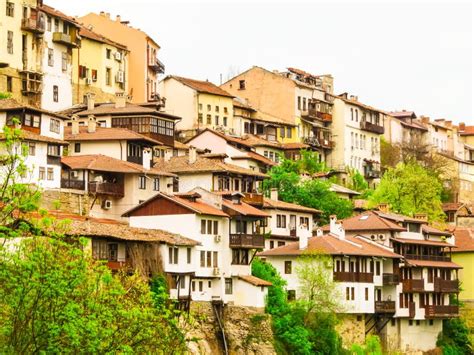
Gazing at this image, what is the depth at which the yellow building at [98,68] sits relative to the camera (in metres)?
100

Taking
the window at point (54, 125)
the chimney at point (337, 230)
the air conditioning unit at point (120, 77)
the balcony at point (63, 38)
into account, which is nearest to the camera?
the window at point (54, 125)

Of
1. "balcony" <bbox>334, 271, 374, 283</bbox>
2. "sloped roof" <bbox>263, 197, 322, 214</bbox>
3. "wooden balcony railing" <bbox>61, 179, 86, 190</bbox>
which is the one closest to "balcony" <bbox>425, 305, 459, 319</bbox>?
"balcony" <bbox>334, 271, 374, 283</bbox>

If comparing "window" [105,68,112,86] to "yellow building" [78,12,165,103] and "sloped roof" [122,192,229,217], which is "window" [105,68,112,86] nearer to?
"yellow building" [78,12,165,103]

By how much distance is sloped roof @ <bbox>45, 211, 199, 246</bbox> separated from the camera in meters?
60.1

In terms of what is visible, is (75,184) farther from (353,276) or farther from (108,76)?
(108,76)

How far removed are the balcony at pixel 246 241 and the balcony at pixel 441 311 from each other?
1776cm

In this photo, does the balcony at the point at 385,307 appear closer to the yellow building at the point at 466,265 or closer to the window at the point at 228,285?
the window at the point at 228,285

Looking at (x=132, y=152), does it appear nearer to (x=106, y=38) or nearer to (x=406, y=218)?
(x=406, y=218)

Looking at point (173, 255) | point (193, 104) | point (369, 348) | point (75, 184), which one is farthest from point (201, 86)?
point (173, 255)

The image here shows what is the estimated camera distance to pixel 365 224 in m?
85.3

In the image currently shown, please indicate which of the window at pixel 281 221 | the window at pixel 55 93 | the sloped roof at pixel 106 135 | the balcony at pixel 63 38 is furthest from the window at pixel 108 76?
the window at pixel 281 221

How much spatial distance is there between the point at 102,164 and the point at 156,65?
38.1 m

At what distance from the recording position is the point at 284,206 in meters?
88.1

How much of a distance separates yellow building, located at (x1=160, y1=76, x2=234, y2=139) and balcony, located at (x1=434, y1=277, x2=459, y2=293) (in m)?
25.8
